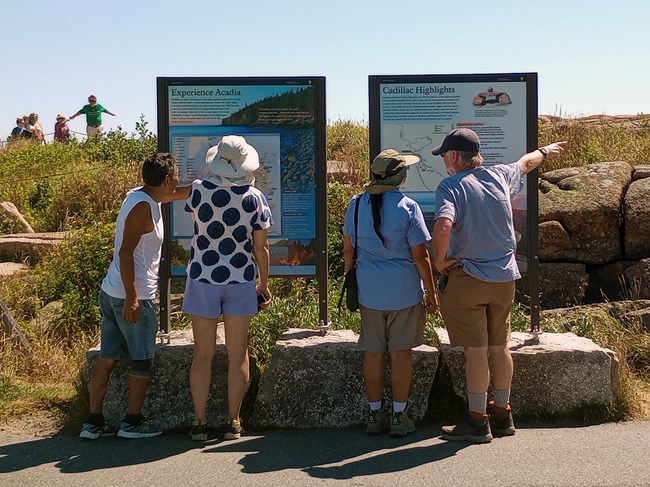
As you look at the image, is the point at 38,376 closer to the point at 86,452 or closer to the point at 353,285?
the point at 86,452

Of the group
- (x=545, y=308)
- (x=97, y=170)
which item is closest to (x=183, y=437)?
(x=545, y=308)

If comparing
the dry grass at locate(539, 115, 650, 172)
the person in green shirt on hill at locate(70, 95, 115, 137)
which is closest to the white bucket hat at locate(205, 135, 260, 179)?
the dry grass at locate(539, 115, 650, 172)

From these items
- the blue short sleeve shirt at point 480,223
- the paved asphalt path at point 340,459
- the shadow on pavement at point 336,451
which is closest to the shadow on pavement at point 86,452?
the paved asphalt path at point 340,459

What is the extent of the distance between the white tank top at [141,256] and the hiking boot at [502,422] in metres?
2.30

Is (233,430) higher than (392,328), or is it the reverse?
(392,328)

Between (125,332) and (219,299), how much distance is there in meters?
0.64

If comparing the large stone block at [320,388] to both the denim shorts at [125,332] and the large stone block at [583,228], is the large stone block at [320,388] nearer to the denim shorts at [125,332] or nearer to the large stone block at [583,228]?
the denim shorts at [125,332]

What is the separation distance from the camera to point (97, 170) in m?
13.9

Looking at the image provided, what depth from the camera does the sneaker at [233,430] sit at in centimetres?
576

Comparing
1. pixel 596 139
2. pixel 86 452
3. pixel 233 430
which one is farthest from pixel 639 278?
pixel 86 452

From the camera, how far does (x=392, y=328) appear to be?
570 cm

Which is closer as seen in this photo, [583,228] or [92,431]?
[92,431]

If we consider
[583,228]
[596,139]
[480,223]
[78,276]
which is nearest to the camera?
[480,223]

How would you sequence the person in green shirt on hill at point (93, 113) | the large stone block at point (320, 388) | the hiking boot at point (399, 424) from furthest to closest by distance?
the person in green shirt on hill at point (93, 113) → the large stone block at point (320, 388) → the hiking boot at point (399, 424)
